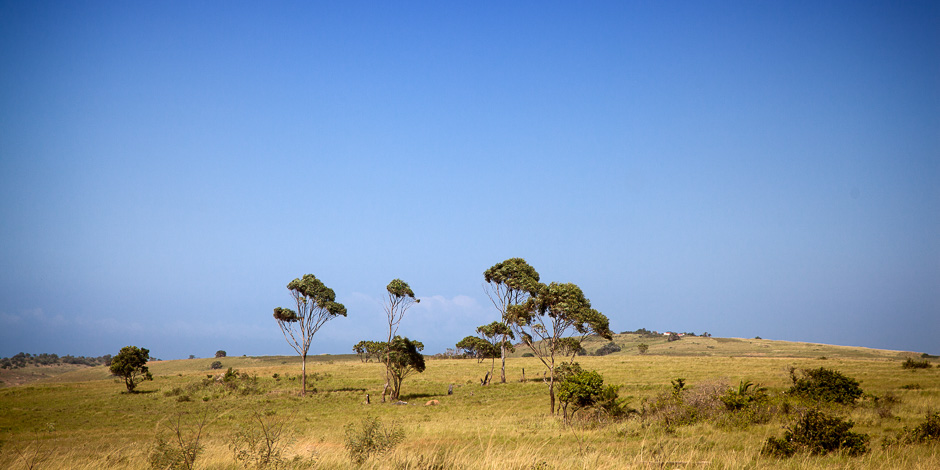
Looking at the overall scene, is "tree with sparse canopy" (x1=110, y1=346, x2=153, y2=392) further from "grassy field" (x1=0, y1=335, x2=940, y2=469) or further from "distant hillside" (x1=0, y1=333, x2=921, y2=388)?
"distant hillside" (x1=0, y1=333, x2=921, y2=388)

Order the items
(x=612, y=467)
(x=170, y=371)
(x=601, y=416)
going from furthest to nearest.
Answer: (x=170, y=371) → (x=601, y=416) → (x=612, y=467)

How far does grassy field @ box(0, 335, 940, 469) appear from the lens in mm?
8469

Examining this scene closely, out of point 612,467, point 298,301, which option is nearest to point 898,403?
point 612,467

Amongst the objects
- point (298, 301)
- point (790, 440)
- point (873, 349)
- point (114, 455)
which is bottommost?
point (873, 349)

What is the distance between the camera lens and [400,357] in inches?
1714

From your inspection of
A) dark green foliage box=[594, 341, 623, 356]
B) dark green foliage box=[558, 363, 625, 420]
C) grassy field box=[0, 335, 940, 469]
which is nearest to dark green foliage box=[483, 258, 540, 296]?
grassy field box=[0, 335, 940, 469]

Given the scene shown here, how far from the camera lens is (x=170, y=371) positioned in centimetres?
9006

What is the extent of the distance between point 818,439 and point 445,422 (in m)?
18.7

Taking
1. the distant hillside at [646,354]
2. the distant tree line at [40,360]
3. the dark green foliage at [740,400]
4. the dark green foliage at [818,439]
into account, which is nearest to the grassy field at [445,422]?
the dark green foliage at [818,439]

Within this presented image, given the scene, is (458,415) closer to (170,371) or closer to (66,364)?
(170,371)

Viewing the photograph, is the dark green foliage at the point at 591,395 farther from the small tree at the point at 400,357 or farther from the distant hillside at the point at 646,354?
the distant hillside at the point at 646,354

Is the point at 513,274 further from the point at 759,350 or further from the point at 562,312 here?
the point at 759,350

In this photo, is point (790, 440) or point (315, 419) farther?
point (315, 419)

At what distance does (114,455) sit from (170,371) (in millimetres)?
97472
